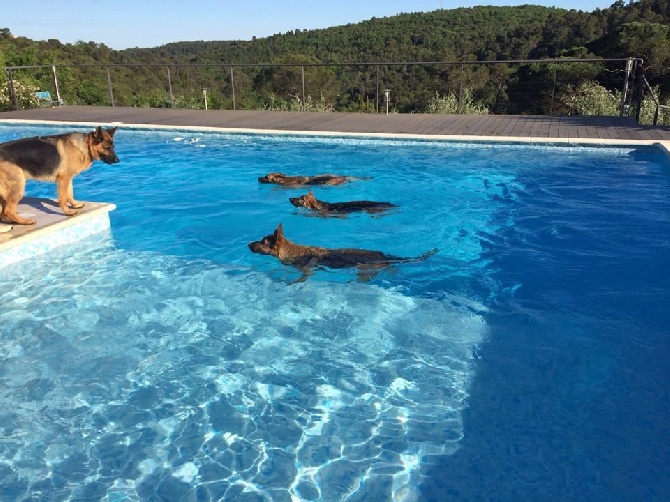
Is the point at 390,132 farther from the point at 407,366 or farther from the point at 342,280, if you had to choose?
the point at 407,366

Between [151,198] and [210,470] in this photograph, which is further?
[151,198]

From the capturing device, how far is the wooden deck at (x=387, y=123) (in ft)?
34.2

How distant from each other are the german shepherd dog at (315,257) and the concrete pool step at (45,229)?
211cm

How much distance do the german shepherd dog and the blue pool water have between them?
0.13 m

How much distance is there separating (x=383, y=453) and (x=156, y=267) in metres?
3.66

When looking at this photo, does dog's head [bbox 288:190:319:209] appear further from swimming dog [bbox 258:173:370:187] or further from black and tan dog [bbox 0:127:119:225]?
black and tan dog [bbox 0:127:119:225]

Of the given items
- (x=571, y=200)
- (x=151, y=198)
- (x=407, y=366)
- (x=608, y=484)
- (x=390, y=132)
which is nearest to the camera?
(x=608, y=484)

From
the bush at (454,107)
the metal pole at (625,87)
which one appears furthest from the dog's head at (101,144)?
the bush at (454,107)

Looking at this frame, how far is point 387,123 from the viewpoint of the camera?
1264 cm

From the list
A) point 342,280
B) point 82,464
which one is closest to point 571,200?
point 342,280

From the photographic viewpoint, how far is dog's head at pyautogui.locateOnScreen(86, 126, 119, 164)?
5742 mm

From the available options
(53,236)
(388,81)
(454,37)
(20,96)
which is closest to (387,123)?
(53,236)

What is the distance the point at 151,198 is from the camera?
8.63m

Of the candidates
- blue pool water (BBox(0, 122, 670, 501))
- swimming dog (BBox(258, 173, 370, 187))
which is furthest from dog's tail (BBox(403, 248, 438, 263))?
swimming dog (BBox(258, 173, 370, 187))
